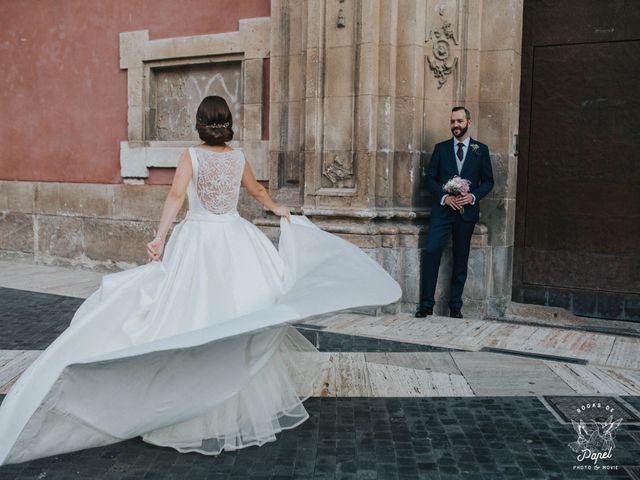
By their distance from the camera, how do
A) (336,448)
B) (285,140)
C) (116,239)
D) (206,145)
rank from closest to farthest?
(336,448), (206,145), (285,140), (116,239)

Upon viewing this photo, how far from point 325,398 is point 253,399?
71 centimetres

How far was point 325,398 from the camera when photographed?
4.54 meters

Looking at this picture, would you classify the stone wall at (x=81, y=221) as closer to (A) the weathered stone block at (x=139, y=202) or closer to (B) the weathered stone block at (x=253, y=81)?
(A) the weathered stone block at (x=139, y=202)

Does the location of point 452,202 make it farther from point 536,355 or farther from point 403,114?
point 536,355

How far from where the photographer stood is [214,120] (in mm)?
4090

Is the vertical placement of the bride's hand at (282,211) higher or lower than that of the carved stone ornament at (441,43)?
lower

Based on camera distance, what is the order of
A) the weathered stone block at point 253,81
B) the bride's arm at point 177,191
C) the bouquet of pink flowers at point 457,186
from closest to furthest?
the bride's arm at point 177,191 < the bouquet of pink flowers at point 457,186 < the weathered stone block at point 253,81

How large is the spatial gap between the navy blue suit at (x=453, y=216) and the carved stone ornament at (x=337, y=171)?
0.75 m

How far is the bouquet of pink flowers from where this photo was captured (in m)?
6.77

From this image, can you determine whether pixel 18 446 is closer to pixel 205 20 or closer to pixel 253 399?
pixel 253 399

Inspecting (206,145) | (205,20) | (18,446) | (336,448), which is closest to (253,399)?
(336,448)

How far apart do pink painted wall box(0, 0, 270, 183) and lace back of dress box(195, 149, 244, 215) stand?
187 inches

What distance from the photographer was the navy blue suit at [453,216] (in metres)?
6.91
